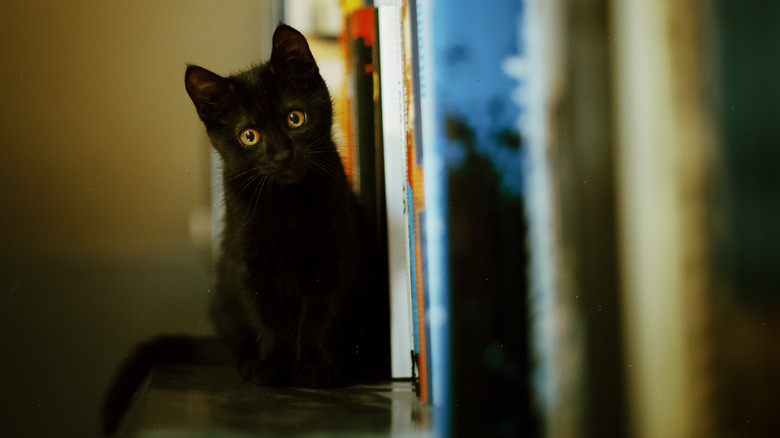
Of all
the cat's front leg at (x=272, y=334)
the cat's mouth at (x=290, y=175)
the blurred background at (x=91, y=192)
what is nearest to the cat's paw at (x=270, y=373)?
the cat's front leg at (x=272, y=334)

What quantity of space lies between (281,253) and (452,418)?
35 centimetres

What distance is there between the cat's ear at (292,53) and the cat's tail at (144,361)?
401 mm

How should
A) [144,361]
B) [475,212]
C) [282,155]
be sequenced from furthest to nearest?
[144,361], [282,155], [475,212]

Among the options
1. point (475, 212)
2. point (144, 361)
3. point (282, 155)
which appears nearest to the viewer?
point (475, 212)

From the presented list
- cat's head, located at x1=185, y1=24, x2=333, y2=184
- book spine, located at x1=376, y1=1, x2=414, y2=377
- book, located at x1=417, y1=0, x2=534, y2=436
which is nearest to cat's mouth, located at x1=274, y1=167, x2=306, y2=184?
cat's head, located at x1=185, y1=24, x2=333, y2=184

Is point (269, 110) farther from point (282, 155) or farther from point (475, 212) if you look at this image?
point (475, 212)

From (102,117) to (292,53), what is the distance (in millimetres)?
298

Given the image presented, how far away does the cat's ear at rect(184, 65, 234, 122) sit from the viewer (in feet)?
2.58

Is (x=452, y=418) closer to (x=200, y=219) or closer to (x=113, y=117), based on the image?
(x=200, y=219)

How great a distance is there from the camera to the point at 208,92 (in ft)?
2.64

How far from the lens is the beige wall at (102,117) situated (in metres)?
0.86

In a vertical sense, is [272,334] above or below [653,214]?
below

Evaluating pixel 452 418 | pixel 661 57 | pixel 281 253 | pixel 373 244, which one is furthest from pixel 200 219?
pixel 661 57

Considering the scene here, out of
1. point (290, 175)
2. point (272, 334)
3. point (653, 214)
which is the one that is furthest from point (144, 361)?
point (653, 214)
